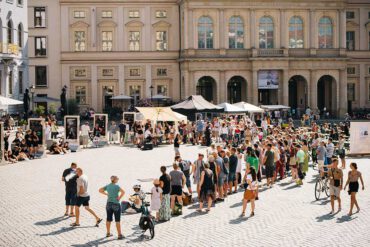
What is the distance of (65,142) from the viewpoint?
39844 mm

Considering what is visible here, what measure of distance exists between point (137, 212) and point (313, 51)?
51855 mm

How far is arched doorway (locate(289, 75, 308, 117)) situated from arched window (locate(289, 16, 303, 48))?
14.5 feet

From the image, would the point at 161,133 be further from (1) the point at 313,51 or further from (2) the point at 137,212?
(1) the point at 313,51

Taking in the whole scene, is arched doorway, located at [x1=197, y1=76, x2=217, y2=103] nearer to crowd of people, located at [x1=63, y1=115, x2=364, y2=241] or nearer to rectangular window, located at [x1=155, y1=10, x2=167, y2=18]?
rectangular window, located at [x1=155, y1=10, x2=167, y2=18]

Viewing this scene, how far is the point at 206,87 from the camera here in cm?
7125

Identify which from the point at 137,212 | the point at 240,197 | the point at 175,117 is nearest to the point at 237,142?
the point at 175,117

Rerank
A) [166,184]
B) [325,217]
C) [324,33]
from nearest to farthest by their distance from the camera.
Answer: [166,184], [325,217], [324,33]

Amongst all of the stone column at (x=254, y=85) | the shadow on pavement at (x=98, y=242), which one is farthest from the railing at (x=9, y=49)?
the shadow on pavement at (x=98, y=242)

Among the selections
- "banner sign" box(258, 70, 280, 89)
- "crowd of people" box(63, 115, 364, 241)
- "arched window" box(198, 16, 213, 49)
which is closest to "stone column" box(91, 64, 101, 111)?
"arched window" box(198, 16, 213, 49)

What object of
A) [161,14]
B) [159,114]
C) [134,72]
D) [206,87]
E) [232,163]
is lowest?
[232,163]

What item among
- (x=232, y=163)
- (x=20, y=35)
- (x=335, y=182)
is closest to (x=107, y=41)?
(x=20, y=35)

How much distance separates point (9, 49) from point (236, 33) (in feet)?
84.1

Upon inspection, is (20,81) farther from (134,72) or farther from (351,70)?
(351,70)

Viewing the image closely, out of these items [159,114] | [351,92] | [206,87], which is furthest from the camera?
[351,92]
